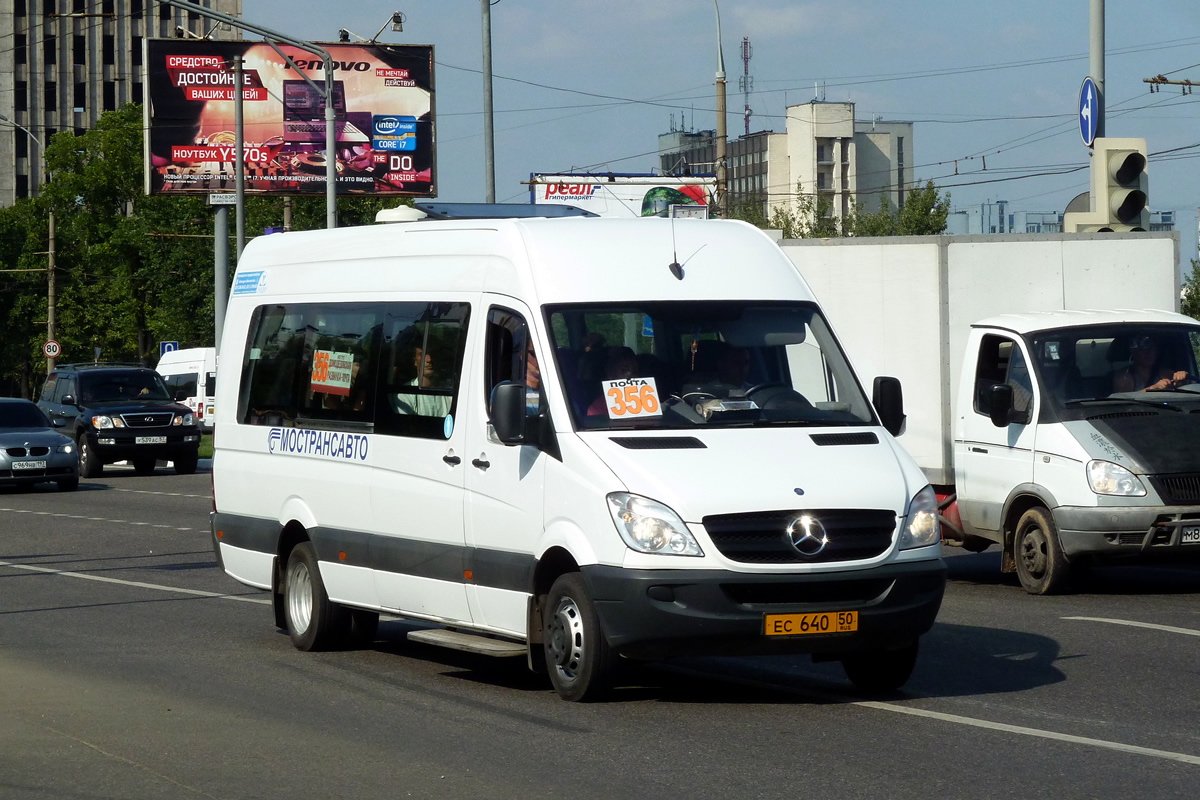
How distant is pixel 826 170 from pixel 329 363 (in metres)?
160

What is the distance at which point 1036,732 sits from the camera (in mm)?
7727

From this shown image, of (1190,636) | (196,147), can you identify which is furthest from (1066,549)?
(196,147)

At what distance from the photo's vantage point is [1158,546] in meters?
12.5

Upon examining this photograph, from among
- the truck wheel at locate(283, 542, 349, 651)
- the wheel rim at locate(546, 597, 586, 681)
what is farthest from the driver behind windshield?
the wheel rim at locate(546, 597, 586, 681)

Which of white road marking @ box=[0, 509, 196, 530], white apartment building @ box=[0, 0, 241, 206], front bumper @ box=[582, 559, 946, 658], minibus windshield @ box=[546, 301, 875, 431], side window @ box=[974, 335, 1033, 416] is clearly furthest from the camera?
white apartment building @ box=[0, 0, 241, 206]

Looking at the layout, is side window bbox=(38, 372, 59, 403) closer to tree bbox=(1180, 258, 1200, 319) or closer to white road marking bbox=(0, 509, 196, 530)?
white road marking bbox=(0, 509, 196, 530)

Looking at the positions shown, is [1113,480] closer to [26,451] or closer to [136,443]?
[26,451]

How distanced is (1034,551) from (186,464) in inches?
940

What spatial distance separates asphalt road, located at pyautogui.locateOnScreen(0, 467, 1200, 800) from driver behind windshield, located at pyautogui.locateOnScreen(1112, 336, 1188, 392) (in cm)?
157

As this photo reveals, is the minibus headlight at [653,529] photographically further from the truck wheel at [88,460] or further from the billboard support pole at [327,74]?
the truck wheel at [88,460]

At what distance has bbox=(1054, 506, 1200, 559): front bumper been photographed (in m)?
12.4

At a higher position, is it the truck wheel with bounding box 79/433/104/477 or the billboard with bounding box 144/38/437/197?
the billboard with bounding box 144/38/437/197

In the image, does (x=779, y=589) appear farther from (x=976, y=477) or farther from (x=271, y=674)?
(x=976, y=477)

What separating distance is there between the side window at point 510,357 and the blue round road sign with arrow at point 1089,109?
32.6 ft
